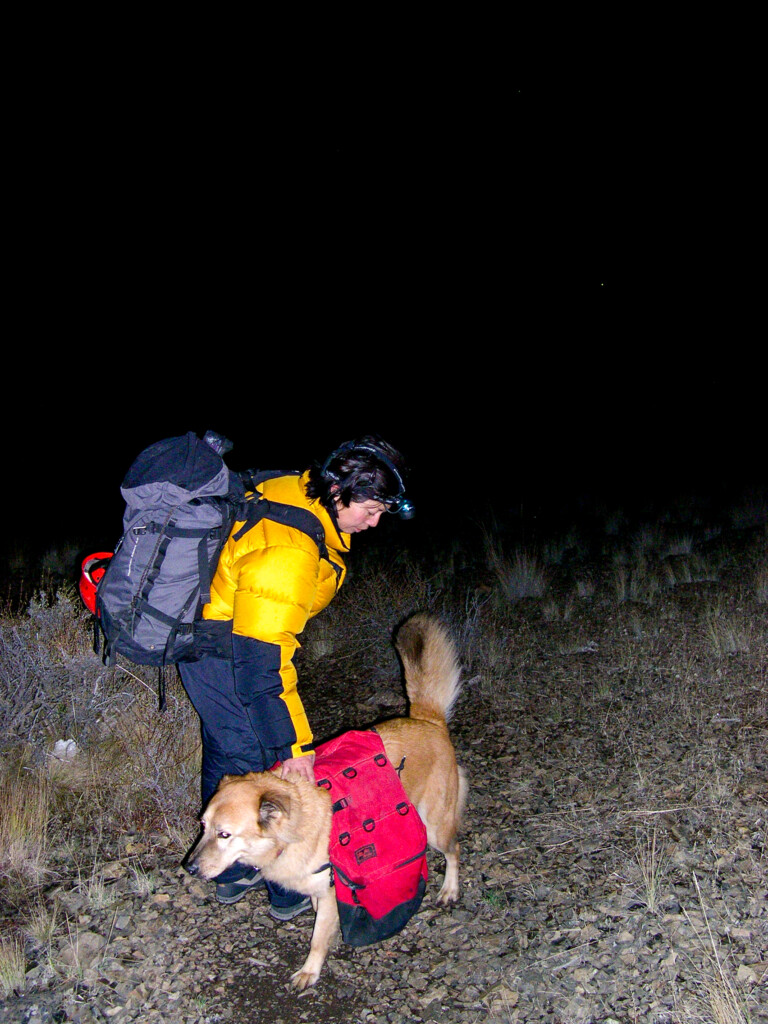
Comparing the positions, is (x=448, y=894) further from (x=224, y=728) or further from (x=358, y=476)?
(x=358, y=476)

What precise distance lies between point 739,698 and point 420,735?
2.54m

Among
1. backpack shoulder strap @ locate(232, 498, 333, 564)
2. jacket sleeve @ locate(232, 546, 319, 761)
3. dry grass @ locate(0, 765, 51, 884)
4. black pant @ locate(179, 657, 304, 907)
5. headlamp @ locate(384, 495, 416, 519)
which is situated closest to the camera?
jacket sleeve @ locate(232, 546, 319, 761)

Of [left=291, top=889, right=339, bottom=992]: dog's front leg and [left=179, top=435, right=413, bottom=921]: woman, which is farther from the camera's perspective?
[left=291, top=889, right=339, bottom=992]: dog's front leg

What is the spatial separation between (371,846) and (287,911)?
28.1 inches

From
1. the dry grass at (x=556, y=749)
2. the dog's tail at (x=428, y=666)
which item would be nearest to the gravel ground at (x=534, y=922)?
the dry grass at (x=556, y=749)

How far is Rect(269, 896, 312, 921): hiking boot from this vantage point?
10.3 ft

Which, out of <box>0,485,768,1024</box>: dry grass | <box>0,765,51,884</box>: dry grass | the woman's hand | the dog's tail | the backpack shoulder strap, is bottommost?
<box>0,485,768,1024</box>: dry grass

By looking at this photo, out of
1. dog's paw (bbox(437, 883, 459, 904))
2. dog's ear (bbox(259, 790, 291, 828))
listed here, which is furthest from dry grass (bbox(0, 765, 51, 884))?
dog's paw (bbox(437, 883, 459, 904))

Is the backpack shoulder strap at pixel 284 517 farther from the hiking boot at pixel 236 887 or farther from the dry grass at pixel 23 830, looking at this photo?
the dry grass at pixel 23 830

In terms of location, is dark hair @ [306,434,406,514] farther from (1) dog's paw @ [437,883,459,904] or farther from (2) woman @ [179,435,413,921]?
(1) dog's paw @ [437,883,459,904]

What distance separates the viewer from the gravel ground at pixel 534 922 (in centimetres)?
257

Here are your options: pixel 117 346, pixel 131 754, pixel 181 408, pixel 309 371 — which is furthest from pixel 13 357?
pixel 131 754

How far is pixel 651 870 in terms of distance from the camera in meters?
2.98

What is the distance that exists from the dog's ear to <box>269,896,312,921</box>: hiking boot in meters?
0.84
